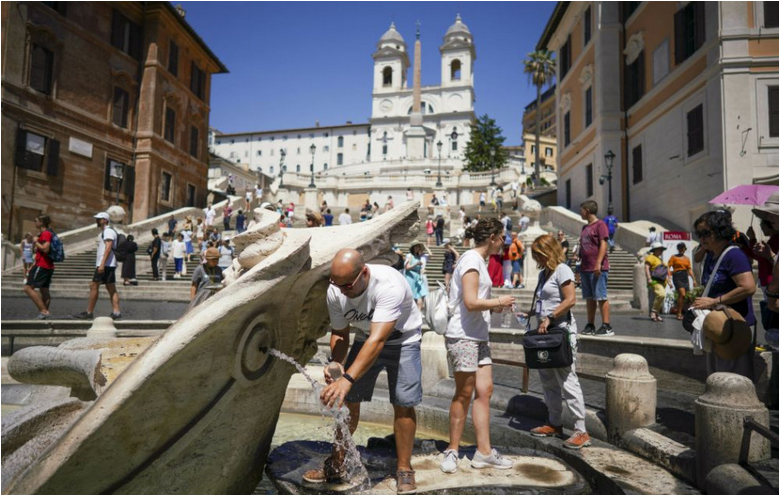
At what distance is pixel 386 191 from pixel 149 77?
20606mm

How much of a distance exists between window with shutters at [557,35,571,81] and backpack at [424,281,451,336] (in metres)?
29.7

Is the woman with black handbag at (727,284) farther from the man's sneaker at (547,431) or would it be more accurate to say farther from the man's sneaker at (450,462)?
the man's sneaker at (450,462)

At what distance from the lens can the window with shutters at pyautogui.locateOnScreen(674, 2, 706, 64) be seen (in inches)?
659

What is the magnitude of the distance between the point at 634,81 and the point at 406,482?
24085 mm

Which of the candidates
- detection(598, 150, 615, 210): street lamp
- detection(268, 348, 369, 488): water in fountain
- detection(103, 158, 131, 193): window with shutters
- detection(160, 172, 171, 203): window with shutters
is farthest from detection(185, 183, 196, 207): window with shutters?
detection(268, 348, 369, 488): water in fountain

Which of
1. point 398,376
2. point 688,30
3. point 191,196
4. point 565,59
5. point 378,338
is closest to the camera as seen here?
point 378,338

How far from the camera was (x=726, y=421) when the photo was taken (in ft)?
9.31

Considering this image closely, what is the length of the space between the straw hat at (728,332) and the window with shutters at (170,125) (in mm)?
30358

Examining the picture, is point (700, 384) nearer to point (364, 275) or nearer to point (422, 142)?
point (364, 275)

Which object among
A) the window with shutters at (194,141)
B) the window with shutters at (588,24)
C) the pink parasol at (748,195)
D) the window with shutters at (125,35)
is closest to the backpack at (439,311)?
the pink parasol at (748,195)

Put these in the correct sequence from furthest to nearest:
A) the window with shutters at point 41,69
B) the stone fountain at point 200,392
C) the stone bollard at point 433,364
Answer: the window with shutters at point 41,69 → the stone bollard at point 433,364 → the stone fountain at point 200,392

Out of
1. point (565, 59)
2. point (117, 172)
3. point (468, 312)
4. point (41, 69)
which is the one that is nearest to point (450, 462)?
point (468, 312)

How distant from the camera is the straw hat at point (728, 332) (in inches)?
134

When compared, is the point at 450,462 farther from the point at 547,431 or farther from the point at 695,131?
the point at 695,131
